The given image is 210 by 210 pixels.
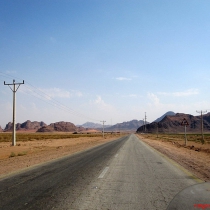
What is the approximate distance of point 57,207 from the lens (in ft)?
18.1

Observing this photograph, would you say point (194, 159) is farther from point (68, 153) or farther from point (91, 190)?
point (91, 190)

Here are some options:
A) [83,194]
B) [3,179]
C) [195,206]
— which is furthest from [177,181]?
[3,179]

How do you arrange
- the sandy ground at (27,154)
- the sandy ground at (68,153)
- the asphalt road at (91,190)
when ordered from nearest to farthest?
the asphalt road at (91,190) → the sandy ground at (68,153) → the sandy ground at (27,154)

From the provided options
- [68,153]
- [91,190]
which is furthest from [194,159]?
[91,190]

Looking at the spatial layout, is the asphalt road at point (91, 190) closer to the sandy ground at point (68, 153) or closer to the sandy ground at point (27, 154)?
the sandy ground at point (68, 153)

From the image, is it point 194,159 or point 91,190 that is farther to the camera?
point 194,159

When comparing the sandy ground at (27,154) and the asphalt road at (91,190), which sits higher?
the asphalt road at (91,190)

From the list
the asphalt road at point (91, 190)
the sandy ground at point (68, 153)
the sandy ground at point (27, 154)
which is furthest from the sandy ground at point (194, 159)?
the sandy ground at point (27, 154)

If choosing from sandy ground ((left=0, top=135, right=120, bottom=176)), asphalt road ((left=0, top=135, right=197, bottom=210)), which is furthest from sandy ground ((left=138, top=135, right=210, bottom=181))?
sandy ground ((left=0, top=135, right=120, bottom=176))

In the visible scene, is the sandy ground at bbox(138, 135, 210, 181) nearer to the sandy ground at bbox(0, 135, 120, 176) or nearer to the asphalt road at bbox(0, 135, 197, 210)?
the asphalt road at bbox(0, 135, 197, 210)

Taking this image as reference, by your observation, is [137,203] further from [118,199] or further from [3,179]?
[3,179]

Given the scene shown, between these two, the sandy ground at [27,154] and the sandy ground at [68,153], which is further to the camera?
the sandy ground at [27,154]

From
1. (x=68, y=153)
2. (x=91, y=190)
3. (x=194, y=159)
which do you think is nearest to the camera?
(x=91, y=190)

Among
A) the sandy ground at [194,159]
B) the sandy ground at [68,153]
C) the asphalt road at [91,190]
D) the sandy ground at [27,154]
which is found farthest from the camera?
the sandy ground at [27,154]
